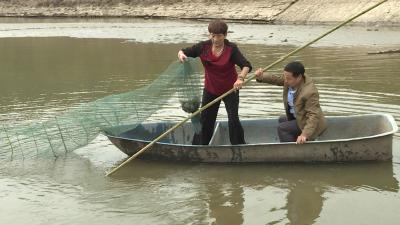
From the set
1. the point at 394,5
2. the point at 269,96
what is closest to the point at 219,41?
the point at 269,96

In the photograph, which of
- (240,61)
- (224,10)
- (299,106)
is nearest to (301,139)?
(299,106)

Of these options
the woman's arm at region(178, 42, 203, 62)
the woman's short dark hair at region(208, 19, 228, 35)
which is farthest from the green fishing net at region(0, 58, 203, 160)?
the woman's short dark hair at region(208, 19, 228, 35)

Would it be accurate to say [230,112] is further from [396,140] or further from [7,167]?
[7,167]

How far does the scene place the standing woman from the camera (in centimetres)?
667

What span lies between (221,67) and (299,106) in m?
0.98

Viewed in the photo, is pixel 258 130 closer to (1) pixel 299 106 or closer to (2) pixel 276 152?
(2) pixel 276 152

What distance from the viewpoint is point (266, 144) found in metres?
6.65

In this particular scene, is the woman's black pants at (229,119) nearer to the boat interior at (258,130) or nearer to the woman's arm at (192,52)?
the boat interior at (258,130)

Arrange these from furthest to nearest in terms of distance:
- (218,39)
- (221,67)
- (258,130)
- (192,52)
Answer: (258,130)
(192,52)
(221,67)
(218,39)

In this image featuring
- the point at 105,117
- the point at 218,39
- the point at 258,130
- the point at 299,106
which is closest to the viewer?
the point at 299,106

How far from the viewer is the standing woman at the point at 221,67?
263 inches

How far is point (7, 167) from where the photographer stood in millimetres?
7199

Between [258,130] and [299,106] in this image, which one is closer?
[299,106]

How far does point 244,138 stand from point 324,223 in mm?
2420
